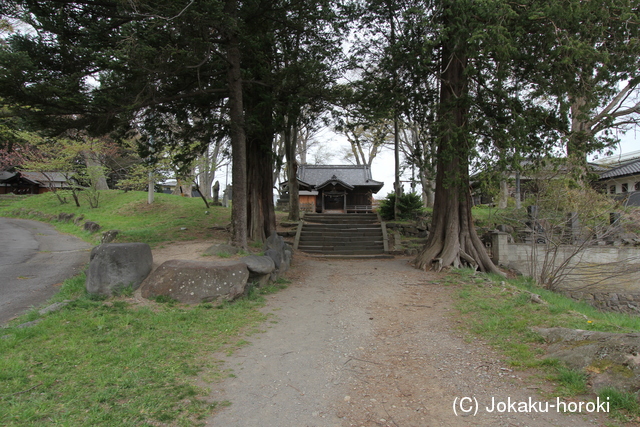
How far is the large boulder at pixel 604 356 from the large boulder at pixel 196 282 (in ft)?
17.0

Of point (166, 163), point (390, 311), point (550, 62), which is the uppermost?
point (550, 62)

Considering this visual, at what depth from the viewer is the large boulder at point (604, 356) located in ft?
10.7

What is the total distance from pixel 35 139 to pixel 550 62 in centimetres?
2127

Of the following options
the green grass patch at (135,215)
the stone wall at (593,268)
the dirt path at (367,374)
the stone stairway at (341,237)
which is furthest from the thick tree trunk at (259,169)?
the stone wall at (593,268)

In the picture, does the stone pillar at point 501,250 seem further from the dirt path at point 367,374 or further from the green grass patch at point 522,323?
the dirt path at point 367,374

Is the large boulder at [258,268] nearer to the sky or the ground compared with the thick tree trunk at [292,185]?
nearer to the ground

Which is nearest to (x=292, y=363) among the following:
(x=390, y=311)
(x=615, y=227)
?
(x=390, y=311)

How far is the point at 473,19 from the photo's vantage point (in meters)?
8.81

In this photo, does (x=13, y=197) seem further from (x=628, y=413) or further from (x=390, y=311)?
(x=628, y=413)

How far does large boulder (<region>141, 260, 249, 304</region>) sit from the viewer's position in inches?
264

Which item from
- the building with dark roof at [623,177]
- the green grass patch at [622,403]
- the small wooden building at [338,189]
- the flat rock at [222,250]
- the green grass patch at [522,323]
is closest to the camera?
the green grass patch at [622,403]

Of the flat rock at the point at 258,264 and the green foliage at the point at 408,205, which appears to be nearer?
the flat rock at the point at 258,264

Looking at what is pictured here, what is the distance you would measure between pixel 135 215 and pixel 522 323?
778 inches

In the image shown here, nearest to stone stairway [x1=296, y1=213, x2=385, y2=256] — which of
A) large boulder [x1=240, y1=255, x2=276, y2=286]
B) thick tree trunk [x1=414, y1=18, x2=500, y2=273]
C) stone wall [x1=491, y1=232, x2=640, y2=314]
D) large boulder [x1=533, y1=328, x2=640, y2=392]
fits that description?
thick tree trunk [x1=414, y1=18, x2=500, y2=273]
